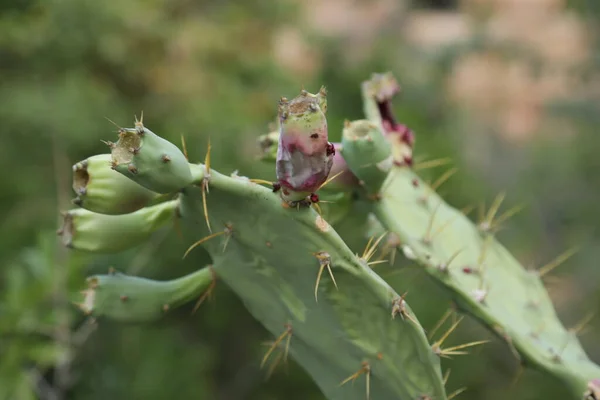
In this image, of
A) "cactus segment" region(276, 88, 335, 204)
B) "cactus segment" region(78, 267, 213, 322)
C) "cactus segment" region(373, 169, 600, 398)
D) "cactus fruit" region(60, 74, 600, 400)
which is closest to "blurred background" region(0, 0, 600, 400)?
"cactus segment" region(373, 169, 600, 398)

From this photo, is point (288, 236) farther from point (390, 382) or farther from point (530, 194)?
point (530, 194)

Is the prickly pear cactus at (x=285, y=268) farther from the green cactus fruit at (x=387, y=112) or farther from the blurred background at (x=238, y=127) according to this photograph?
the blurred background at (x=238, y=127)

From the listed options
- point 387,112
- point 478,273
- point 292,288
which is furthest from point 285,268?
point 387,112

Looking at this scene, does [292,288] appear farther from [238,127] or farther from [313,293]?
[238,127]

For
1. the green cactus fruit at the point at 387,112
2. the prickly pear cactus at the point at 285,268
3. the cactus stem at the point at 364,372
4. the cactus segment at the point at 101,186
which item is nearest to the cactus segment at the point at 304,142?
the prickly pear cactus at the point at 285,268

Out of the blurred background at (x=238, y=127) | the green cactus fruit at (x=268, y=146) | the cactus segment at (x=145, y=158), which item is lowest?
the blurred background at (x=238, y=127)
